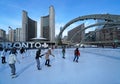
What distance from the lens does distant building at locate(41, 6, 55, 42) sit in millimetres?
146938

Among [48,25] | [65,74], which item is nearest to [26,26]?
[48,25]

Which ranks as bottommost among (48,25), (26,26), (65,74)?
(65,74)

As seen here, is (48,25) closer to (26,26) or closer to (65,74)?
(26,26)

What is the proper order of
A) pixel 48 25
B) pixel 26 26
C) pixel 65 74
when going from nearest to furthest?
pixel 65 74, pixel 26 26, pixel 48 25

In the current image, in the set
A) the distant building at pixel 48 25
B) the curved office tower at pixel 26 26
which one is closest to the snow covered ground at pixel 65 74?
the curved office tower at pixel 26 26

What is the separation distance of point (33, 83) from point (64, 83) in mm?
1349

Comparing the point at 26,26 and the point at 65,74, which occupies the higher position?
the point at 26,26

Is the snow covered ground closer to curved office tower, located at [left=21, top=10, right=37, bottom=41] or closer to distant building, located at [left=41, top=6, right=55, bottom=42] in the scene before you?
curved office tower, located at [left=21, top=10, right=37, bottom=41]

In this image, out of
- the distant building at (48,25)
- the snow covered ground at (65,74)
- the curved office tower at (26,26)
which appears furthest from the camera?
the distant building at (48,25)

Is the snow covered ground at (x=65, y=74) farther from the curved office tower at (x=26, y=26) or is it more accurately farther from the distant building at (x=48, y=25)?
the distant building at (x=48, y=25)

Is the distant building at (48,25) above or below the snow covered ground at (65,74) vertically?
above

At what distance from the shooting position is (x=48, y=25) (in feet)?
524

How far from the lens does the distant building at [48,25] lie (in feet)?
482

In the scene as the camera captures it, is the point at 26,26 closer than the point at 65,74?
No
